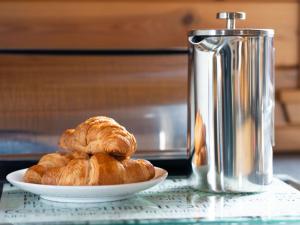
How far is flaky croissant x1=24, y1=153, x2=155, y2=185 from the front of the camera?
70 cm

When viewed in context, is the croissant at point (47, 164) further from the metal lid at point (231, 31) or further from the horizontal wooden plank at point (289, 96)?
the horizontal wooden plank at point (289, 96)

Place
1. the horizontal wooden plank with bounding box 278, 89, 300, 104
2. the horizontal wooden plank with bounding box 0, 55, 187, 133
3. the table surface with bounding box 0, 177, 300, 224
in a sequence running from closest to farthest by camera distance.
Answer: the table surface with bounding box 0, 177, 300, 224
the horizontal wooden plank with bounding box 0, 55, 187, 133
the horizontal wooden plank with bounding box 278, 89, 300, 104

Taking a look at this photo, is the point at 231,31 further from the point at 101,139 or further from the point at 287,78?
the point at 287,78

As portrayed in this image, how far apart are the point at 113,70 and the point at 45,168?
61cm

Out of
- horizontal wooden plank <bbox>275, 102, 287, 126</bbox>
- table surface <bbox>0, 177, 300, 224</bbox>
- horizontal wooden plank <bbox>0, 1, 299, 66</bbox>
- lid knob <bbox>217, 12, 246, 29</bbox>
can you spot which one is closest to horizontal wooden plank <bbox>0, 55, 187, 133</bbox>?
horizontal wooden plank <bbox>0, 1, 299, 66</bbox>

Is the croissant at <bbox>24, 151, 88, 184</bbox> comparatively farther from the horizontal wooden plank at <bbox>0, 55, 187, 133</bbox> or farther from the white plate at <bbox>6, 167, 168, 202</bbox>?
the horizontal wooden plank at <bbox>0, 55, 187, 133</bbox>

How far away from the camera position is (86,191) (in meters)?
0.69

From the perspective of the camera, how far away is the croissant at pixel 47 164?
74 centimetres

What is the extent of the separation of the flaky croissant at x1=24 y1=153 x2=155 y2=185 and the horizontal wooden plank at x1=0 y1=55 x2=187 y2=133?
0.49 meters

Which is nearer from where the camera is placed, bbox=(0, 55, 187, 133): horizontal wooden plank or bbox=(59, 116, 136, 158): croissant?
bbox=(59, 116, 136, 158): croissant

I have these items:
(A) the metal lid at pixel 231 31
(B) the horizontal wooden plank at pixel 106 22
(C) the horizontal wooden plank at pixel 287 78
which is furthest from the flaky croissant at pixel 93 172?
(C) the horizontal wooden plank at pixel 287 78

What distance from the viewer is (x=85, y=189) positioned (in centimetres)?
69

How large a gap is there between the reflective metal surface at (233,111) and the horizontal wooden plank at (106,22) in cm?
57

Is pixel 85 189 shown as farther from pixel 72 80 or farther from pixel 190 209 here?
pixel 72 80
